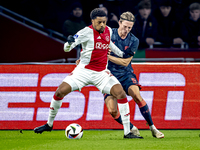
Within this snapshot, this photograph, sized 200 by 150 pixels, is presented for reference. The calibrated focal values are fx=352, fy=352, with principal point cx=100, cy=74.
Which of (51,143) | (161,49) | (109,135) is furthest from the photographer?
(161,49)

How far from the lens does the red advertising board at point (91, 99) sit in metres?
6.64

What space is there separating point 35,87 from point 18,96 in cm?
36

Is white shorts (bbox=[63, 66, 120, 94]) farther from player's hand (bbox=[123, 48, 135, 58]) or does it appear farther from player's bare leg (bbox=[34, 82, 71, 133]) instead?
player's hand (bbox=[123, 48, 135, 58])

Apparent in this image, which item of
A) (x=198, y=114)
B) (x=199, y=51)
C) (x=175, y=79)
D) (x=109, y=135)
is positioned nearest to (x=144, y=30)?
(x=199, y=51)

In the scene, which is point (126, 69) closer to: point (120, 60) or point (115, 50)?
point (120, 60)

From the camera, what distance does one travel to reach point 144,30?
333 inches

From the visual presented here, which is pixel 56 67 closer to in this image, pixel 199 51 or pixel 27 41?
pixel 27 41

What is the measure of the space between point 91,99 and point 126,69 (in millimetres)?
1237

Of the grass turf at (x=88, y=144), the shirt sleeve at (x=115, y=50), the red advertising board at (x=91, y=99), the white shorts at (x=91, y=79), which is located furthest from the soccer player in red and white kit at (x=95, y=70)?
the red advertising board at (x=91, y=99)

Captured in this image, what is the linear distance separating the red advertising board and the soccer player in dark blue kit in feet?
3.25

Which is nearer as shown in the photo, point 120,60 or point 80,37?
point 80,37

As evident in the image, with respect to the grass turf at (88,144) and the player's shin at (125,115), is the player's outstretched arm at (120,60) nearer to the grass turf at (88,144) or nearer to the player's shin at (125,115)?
the player's shin at (125,115)

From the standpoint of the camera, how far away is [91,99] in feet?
22.0

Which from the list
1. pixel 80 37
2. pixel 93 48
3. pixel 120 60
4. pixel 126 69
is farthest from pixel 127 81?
pixel 80 37
